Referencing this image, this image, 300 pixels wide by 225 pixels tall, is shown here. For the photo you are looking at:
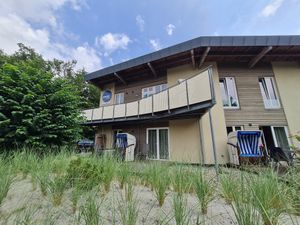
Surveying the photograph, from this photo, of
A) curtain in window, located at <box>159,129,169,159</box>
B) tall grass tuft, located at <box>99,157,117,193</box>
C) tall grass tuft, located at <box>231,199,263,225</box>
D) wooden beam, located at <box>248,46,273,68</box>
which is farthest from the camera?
curtain in window, located at <box>159,129,169,159</box>

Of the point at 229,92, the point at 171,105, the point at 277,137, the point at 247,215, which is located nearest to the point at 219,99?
the point at 229,92

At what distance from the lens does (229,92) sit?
34.7ft

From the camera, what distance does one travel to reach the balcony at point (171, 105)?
7.26 meters

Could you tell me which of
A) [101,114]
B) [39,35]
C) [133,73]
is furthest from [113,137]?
[39,35]

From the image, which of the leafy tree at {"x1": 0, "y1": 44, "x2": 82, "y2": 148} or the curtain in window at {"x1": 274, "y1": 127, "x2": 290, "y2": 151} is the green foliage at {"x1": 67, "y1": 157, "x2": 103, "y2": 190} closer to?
the leafy tree at {"x1": 0, "y1": 44, "x2": 82, "y2": 148}

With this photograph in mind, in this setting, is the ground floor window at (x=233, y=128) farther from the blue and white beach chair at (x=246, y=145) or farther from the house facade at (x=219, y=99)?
the blue and white beach chair at (x=246, y=145)

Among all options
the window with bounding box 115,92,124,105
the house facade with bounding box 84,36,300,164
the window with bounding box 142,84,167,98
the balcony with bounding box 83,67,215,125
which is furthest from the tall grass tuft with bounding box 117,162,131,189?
the window with bounding box 115,92,124,105

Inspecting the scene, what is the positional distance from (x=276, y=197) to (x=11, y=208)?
402 centimetres

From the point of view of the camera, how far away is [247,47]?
995cm

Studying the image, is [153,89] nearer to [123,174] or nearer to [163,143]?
[163,143]

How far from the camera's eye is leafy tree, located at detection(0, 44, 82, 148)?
5.40 metres

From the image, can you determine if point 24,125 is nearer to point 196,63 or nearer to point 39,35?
point 196,63

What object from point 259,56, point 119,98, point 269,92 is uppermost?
point 259,56

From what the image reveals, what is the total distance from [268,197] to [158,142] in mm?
9125
